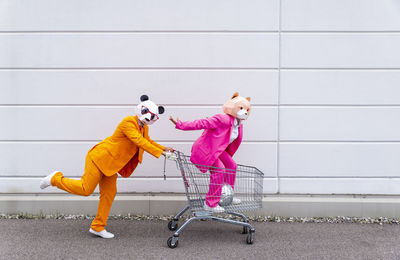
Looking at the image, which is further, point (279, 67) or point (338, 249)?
point (279, 67)

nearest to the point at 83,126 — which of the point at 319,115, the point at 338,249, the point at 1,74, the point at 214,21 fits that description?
the point at 1,74

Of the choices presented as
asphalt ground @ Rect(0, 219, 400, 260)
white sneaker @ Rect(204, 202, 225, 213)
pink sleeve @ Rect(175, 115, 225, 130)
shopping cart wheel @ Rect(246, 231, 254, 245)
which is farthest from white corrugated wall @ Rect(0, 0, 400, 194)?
shopping cart wheel @ Rect(246, 231, 254, 245)

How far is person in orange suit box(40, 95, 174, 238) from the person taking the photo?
447 cm

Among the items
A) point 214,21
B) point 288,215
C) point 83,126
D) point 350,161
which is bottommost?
point 288,215

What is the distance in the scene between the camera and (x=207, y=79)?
546cm

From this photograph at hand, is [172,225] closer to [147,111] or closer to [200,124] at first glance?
[200,124]

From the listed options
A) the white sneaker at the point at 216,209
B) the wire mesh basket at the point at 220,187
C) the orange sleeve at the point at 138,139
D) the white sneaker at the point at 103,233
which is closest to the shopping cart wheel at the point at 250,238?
the wire mesh basket at the point at 220,187

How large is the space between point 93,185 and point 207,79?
206 cm

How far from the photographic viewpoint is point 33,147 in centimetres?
550

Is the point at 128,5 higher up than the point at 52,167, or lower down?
higher up

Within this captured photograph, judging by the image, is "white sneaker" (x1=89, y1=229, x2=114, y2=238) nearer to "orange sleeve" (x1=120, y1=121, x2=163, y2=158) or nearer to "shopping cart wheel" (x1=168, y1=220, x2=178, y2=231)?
"shopping cart wheel" (x1=168, y1=220, x2=178, y2=231)

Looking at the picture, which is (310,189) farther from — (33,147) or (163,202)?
(33,147)

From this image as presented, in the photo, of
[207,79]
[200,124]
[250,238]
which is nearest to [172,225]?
[250,238]

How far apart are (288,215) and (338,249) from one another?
1.07 meters
